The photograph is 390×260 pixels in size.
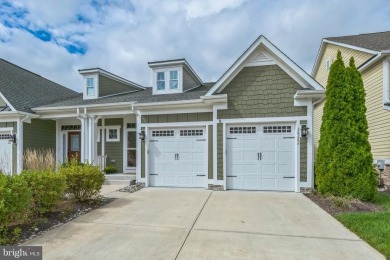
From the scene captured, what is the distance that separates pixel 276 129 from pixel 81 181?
6476 mm

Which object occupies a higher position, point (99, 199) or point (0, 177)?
point (0, 177)

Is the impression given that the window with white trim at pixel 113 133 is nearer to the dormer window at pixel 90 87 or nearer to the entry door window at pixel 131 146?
the entry door window at pixel 131 146

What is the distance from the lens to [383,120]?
30.4 feet

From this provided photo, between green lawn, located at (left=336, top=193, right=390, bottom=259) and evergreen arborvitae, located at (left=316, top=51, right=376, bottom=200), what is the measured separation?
1090mm

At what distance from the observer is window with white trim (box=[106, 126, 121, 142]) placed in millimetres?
11805

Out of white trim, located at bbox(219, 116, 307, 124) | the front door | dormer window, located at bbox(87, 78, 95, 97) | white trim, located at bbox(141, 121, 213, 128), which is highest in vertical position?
dormer window, located at bbox(87, 78, 95, 97)

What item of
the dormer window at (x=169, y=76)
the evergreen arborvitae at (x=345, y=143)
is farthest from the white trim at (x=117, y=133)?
the evergreen arborvitae at (x=345, y=143)

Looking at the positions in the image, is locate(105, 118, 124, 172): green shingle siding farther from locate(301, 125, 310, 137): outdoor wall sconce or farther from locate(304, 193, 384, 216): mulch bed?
locate(304, 193, 384, 216): mulch bed

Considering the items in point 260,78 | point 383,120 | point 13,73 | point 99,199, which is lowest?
point 99,199

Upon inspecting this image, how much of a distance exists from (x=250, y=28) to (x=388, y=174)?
1073 cm

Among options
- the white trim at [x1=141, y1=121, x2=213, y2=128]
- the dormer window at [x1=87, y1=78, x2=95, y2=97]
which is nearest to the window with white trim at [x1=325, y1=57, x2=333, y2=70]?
the white trim at [x1=141, y1=121, x2=213, y2=128]

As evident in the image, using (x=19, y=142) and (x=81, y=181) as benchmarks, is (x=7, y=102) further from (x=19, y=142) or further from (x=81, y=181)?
(x=81, y=181)

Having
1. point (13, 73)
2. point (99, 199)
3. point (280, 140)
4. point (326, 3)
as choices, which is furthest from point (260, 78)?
point (13, 73)

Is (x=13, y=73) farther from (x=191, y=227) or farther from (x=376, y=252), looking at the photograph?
(x=376, y=252)
